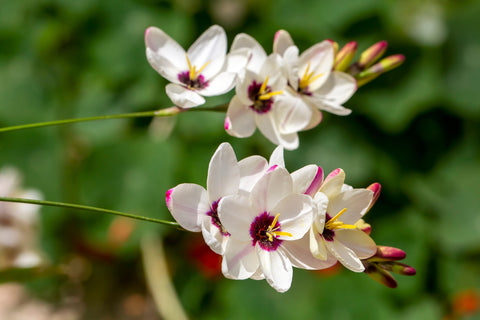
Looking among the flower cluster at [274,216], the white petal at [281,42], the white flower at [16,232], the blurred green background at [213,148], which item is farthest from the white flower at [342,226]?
the blurred green background at [213,148]

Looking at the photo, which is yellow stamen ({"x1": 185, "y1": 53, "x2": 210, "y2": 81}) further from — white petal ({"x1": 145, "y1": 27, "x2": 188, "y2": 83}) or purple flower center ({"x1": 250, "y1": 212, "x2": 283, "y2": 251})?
purple flower center ({"x1": 250, "y1": 212, "x2": 283, "y2": 251})

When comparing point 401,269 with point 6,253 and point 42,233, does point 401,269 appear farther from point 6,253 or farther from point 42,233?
point 42,233

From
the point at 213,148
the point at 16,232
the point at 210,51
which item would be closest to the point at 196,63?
the point at 210,51

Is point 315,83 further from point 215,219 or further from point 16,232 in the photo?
point 16,232

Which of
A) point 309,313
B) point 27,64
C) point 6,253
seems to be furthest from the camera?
point 27,64

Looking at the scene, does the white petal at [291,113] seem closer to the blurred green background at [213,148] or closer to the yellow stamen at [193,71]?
the yellow stamen at [193,71]

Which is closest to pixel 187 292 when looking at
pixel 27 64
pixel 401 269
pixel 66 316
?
pixel 66 316

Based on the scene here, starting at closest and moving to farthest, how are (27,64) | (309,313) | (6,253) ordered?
1. (6,253)
2. (309,313)
3. (27,64)
